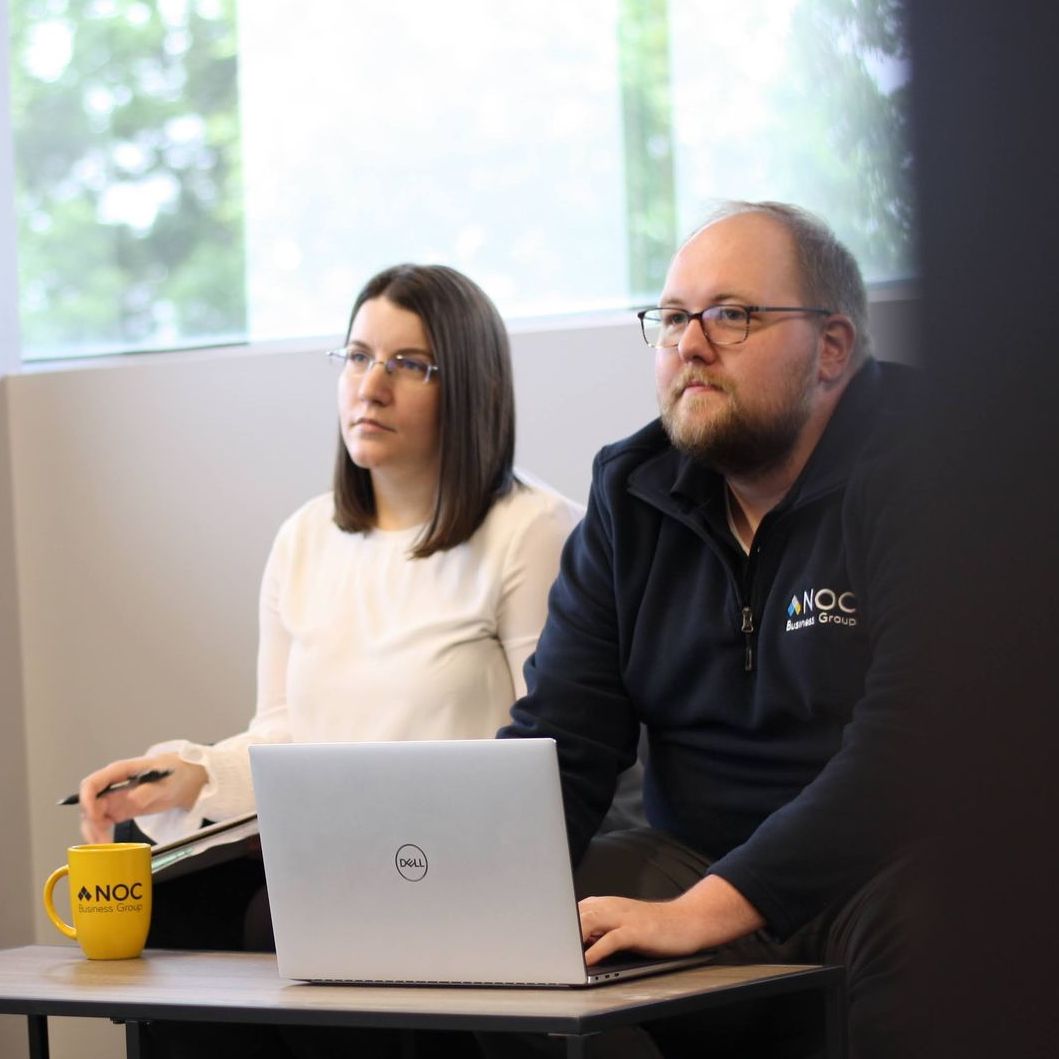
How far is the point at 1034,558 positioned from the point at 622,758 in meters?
1.69

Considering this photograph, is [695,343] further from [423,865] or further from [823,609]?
[423,865]

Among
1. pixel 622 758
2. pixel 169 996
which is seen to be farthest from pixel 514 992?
pixel 622 758

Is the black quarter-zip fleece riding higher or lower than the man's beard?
lower

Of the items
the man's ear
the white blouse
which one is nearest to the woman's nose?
the white blouse

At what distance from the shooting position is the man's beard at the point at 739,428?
72.4 inches

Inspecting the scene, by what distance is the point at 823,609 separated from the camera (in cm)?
173

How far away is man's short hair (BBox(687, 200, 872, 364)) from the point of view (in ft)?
6.21

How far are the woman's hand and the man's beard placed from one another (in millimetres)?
826

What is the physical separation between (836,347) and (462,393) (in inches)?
23.3

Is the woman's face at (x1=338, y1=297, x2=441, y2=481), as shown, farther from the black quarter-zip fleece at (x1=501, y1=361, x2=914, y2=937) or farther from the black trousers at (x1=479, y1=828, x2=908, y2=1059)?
the black trousers at (x1=479, y1=828, x2=908, y2=1059)

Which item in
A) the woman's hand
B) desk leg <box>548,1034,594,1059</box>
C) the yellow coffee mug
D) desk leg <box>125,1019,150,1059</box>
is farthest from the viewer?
the woman's hand

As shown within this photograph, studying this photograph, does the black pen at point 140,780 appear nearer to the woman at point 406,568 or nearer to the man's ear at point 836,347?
the woman at point 406,568

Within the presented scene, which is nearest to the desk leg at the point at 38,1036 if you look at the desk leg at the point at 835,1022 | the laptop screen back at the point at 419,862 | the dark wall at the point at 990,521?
the laptop screen back at the point at 419,862

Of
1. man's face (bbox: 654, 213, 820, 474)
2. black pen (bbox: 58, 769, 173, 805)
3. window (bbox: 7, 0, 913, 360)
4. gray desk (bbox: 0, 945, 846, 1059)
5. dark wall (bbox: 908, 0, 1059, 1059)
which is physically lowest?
gray desk (bbox: 0, 945, 846, 1059)
